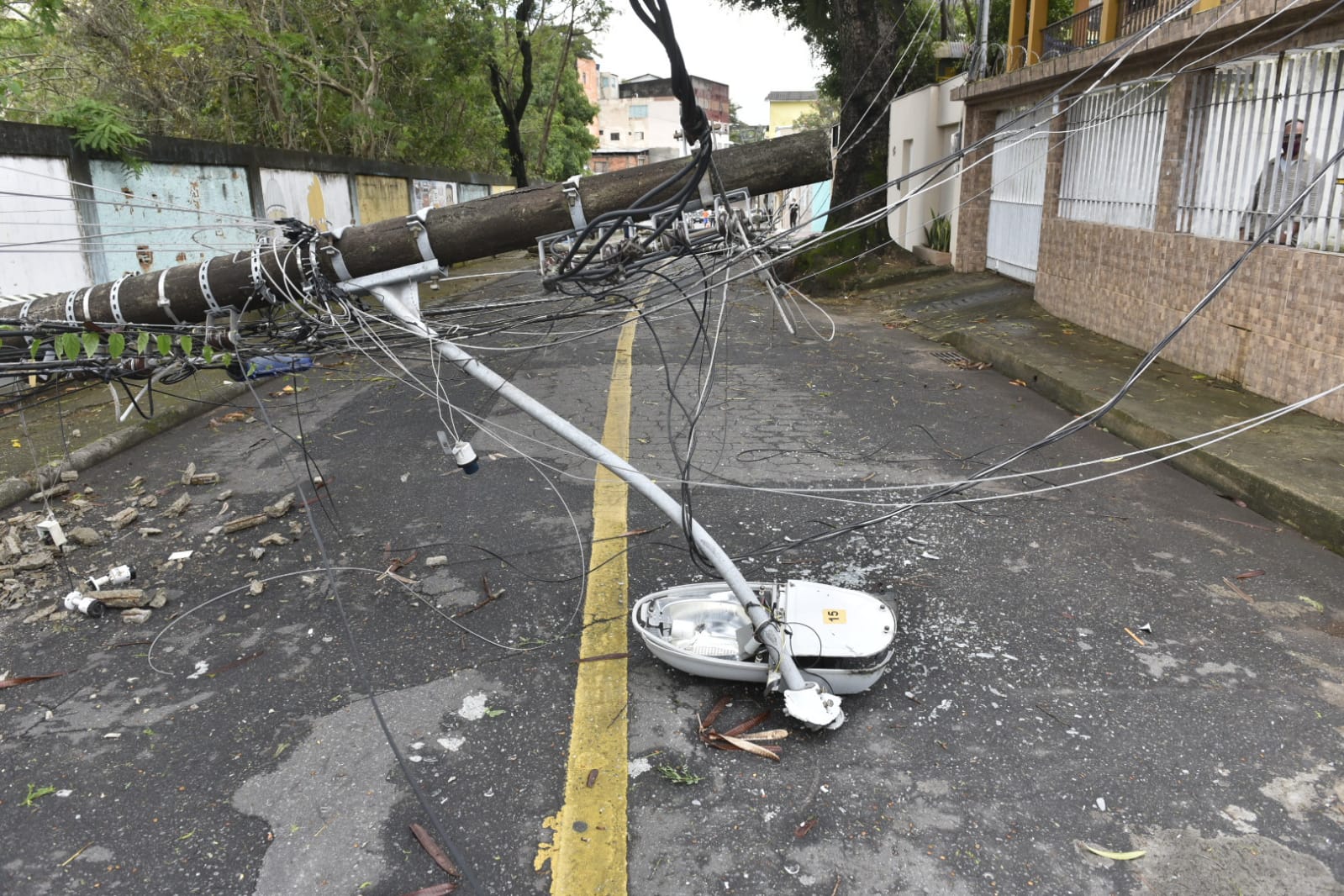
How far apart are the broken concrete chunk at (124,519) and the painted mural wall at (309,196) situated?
25.8 ft

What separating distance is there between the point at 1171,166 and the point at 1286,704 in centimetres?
676

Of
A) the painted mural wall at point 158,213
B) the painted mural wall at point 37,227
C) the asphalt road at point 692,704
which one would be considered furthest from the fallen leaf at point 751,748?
the painted mural wall at point 158,213

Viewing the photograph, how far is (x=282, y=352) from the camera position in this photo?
12.9 feet

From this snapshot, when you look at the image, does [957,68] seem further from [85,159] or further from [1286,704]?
[1286,704]

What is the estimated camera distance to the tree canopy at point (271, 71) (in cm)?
1337

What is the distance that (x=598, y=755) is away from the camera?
2.96 metres

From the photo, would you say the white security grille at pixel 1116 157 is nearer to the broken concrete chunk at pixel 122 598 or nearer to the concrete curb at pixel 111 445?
the concrete curb at pixel 111 445

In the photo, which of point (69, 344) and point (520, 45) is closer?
point (69, 344)

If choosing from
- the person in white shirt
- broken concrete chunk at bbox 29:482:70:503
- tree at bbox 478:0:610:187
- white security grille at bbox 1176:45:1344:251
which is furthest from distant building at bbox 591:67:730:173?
broken concrete chunk at bbox 29:482:70:503

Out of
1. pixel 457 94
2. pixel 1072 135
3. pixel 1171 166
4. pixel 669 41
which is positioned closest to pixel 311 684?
pixel 669 41

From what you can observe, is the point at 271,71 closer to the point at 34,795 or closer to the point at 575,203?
the point at 575,203

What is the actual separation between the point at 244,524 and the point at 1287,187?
25.4 ft

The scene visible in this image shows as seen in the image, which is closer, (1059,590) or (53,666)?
(53,666)

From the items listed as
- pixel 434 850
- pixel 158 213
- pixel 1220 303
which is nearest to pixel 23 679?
pixel 434 850
